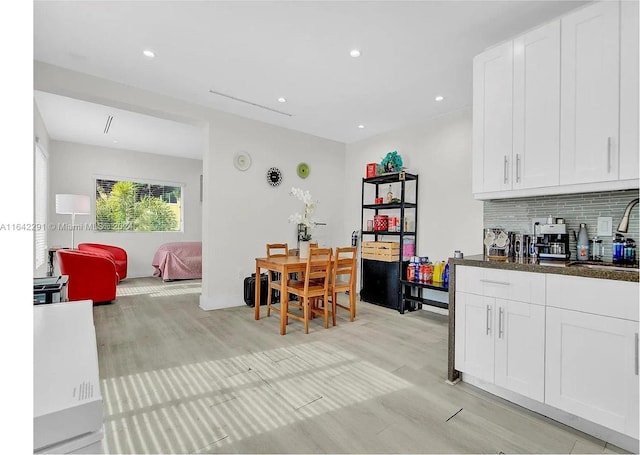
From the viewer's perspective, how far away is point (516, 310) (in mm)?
1864

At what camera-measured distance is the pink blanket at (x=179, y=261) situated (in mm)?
5863

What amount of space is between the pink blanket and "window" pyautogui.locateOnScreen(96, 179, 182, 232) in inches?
34.8

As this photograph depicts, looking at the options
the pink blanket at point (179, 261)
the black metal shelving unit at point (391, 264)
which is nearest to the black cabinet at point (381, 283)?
the black metal shelving unit at point (391, 264)

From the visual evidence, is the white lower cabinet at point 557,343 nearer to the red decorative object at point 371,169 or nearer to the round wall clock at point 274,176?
the red decorative object at point 371,169

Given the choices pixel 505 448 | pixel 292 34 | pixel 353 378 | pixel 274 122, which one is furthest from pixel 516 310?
pixel 274 122

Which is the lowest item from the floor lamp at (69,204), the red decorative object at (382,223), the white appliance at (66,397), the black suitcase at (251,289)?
the black suitcase at (251,289)

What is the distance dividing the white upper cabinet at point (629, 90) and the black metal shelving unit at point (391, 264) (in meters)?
2.43

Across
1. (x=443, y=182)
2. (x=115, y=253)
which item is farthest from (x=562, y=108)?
(x=115, y=253)

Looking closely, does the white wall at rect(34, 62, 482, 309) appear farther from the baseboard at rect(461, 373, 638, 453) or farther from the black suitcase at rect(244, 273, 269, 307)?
the baseboard at rect(461, 373, 638, 453)

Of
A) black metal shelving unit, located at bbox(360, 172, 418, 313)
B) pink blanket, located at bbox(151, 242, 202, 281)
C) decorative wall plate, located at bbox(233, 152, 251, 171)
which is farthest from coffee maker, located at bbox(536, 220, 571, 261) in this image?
pink blanket, located at bbox(151, 242, 202, 281)

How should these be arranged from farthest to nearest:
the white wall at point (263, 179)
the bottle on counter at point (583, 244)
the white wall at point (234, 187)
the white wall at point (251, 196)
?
the white wall at point (251, 196) → the white wall at point (234, 187) → the white wall at point (263, 179) → the bottle on counter at point (583, 244)

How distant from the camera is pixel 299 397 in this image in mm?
2021

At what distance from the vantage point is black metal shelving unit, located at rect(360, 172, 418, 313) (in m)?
4.14
